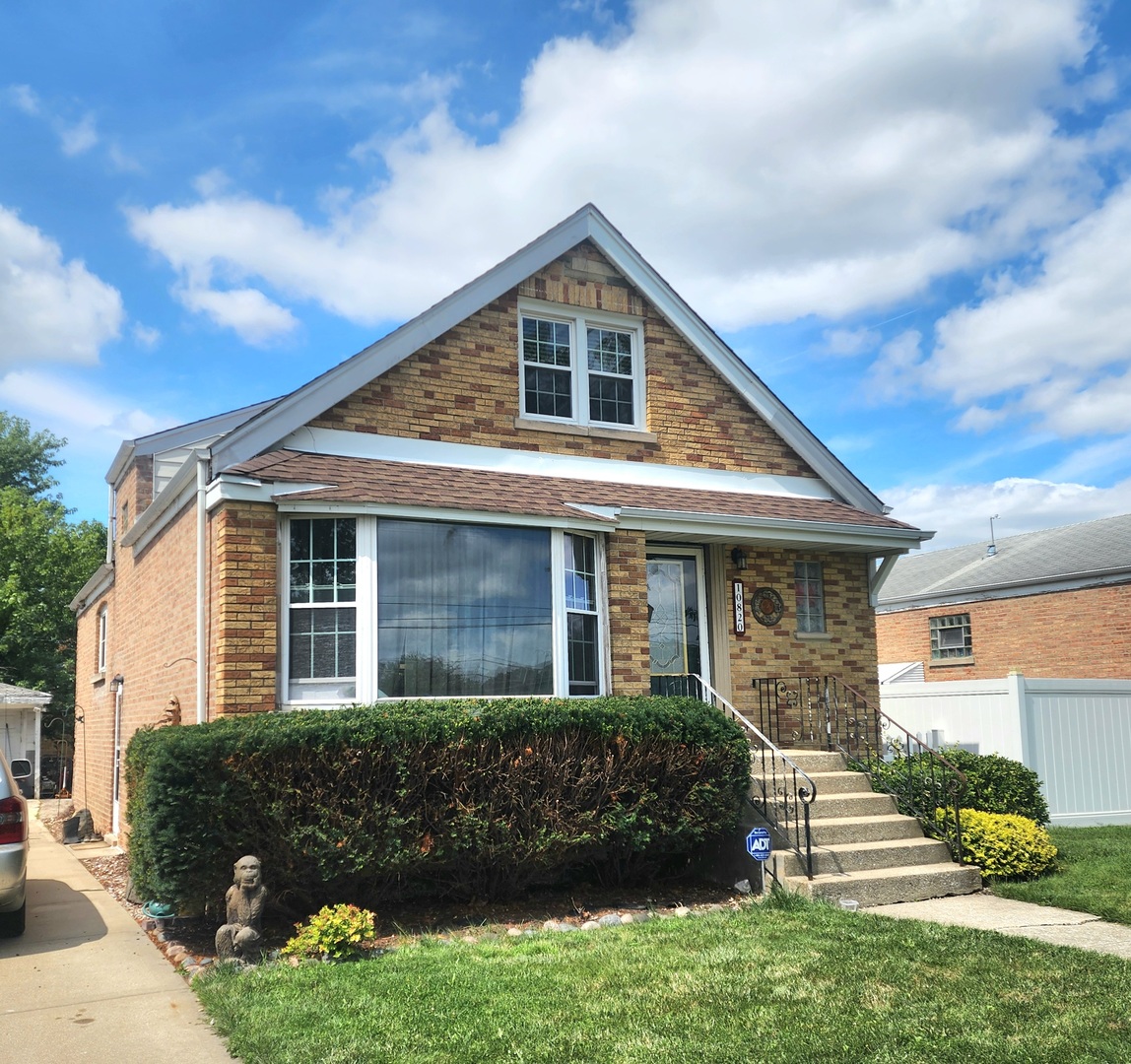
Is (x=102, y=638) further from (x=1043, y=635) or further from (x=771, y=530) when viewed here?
(x=1043, y=635)

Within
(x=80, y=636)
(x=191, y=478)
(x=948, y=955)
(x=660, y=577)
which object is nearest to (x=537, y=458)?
(x=660, y=577)

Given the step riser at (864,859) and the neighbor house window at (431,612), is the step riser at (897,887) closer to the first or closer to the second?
the step riser at (864,859)

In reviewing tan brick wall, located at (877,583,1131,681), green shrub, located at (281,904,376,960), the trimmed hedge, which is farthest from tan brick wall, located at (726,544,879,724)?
tan brick wall, located at (877,583,1131,681)

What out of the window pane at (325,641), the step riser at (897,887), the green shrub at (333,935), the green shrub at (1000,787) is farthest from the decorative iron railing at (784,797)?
the green shrub at (333,935)

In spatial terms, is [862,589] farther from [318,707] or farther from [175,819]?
[175,819]

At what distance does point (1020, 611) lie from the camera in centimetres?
2333

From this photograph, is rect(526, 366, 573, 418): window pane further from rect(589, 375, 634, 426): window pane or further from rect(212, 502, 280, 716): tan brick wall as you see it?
rect(212, 502, 280, 716): tan brick wall

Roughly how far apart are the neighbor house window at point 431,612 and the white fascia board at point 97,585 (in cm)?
818

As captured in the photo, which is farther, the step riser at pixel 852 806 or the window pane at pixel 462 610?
the step riser at pixel 852 806

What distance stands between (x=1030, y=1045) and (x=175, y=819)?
5664 millimetres

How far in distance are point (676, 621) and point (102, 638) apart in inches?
418

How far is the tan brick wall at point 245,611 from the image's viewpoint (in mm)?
8992

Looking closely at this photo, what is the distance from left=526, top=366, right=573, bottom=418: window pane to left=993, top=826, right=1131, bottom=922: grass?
694cm

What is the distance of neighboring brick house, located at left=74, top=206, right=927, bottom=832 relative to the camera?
939 centimetres
